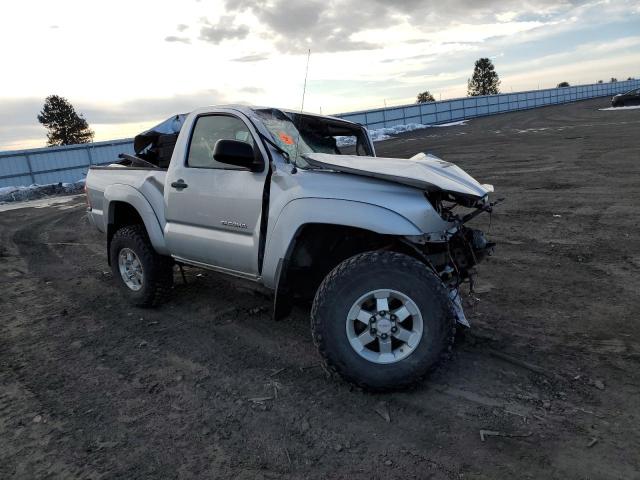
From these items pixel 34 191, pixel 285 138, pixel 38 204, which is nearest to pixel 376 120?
pixel 34 191

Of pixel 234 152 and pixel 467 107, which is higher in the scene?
pixel 467 107

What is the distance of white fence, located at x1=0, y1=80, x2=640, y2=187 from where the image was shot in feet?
80.4

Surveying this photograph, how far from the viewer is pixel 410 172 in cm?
343

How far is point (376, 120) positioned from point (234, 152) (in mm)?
36730

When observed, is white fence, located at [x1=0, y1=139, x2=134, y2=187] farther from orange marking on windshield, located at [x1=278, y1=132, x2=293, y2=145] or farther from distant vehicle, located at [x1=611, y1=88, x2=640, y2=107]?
distant vehicle, located at [x1=611, y1=88, x2=640, y2=107]

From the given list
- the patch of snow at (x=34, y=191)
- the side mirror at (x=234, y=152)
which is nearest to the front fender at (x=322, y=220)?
the side mirror at (x=234, y=152)

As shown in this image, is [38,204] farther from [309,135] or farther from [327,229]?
[327,229]

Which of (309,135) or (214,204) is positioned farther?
(309,135)

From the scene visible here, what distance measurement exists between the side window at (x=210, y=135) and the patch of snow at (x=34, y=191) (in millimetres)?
17385

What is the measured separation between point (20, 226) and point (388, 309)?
38.2 ft

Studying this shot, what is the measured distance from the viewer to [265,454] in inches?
110

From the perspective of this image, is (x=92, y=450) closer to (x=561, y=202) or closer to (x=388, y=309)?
(x=388, y=309)

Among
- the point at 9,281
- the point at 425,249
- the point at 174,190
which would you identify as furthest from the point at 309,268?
the point at 9,281

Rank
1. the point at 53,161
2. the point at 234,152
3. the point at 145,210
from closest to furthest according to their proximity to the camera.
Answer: the point at 234,152 → the point at 145,210 → the point at 53,161
